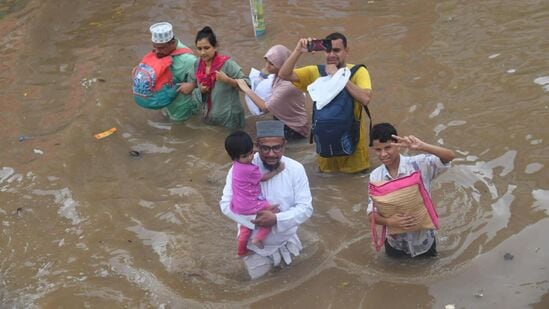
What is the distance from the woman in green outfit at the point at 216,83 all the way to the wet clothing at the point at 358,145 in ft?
3.67

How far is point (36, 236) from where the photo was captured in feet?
19.5

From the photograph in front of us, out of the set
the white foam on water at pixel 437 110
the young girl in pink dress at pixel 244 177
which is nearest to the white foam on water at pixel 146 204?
the young girl in pink dress at pixel 244 177

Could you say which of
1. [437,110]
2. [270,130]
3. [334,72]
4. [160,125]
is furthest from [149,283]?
[437,110]

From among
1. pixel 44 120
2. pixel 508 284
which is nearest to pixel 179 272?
pixel 508 284

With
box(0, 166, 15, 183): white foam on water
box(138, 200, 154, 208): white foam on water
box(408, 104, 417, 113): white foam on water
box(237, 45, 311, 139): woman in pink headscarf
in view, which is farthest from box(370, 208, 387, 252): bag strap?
box(0, 166, 15, 183): white foam on water

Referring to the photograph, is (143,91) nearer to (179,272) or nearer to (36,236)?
(36,236)

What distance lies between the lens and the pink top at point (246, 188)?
15.1 feet

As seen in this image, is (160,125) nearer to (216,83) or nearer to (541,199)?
(216,83)

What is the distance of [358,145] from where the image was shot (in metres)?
6.09

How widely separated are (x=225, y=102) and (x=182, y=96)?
541mm

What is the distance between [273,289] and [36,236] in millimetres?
2320

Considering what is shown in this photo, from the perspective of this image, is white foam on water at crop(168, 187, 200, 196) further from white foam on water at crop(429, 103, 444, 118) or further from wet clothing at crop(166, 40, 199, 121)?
white foam on water at crop(429, 103, 444, 118)

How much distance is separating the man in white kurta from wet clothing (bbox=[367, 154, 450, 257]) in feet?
1.57

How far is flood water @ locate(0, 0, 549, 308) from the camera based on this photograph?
4.91 meters
